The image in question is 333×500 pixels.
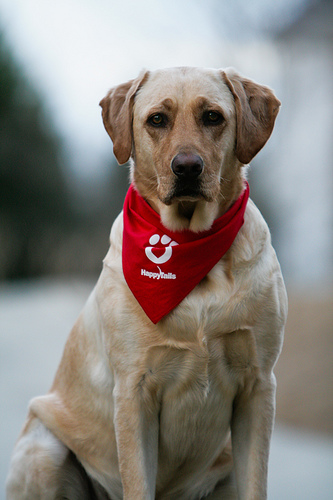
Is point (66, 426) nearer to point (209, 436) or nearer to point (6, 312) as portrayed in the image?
point (209, 436)

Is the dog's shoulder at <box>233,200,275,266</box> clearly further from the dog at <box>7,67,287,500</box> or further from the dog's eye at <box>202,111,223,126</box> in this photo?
the dog's eye at <box>202,111,223,126</box>

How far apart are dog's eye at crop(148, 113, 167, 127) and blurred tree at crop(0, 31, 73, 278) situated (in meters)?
14.4

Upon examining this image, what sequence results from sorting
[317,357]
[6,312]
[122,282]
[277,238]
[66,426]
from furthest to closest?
Result: [277,238], [6,312], [317,357], [66,426], [122,282]

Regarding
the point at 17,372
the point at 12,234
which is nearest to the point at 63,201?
the point at 12,234

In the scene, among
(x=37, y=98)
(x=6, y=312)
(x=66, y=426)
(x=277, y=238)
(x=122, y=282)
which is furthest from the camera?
(x=37, y=98)

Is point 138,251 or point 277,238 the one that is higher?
point 138,251

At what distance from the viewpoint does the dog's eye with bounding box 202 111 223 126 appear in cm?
229

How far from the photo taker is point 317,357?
6051mm

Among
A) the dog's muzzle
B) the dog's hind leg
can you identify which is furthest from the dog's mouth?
the dog's hind leg

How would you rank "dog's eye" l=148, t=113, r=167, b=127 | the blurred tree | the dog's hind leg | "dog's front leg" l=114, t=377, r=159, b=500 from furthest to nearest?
the blurred tree, the dog's hind leg, "dog's eye" l=148, t=113, r=167, b=127, "dog's front leg" l=114, t=377, r=159, b=500

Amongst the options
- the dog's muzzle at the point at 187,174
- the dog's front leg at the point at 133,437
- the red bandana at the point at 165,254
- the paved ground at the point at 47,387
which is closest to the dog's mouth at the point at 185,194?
the dog's muzzle at the point at 187,174

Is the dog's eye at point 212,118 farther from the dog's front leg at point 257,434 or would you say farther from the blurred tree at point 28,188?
the blurred tree at point 28,188

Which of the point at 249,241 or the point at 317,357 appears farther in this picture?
the point at 317,357

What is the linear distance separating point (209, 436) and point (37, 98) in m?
15.2
